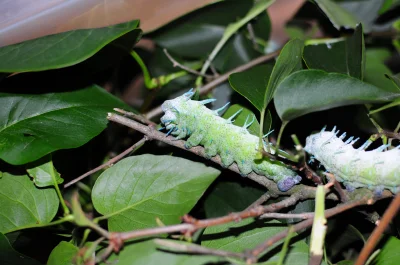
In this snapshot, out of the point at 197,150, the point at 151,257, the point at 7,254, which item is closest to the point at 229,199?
the point at 197,150

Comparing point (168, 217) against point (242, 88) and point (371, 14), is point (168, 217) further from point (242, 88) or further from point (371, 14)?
point (371, 14)

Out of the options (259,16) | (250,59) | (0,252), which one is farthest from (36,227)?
(259,16)

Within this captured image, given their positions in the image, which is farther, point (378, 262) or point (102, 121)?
point (102, 121)

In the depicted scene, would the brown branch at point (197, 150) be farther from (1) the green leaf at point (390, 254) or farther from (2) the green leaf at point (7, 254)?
(2) the green leaf at point (7, 254)

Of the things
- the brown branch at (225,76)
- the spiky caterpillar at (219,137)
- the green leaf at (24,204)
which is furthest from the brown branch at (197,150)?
the brown branch at (225,76)

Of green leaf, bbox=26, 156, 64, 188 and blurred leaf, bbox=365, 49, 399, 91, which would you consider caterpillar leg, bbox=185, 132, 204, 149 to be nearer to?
green leaf, bbox=26, 156, 64, 188

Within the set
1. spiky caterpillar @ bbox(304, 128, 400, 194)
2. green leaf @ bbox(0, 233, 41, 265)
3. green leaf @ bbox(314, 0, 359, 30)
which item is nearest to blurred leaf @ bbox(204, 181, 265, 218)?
spiky caterpillar @ bbox(304, 128, 400, 194)
